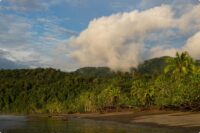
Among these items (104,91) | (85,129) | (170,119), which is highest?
(104,91)

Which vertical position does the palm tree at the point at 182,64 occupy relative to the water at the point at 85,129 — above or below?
above

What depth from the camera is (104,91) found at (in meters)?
Result: 110

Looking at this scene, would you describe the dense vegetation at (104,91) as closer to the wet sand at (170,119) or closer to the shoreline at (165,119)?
the shoreline at (165,119)

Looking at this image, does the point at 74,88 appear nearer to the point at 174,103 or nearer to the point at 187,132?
A: the point at 174,103

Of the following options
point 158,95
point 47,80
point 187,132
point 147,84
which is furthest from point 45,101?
point 187,132

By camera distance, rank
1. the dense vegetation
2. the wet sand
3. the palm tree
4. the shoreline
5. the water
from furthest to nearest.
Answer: the palm tree, the dense vegetation, the wet sand, the shoreline, the water

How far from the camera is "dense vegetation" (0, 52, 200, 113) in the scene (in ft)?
252

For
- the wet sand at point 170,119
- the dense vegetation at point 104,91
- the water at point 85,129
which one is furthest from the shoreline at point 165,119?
the dense vegetation at point 104,91

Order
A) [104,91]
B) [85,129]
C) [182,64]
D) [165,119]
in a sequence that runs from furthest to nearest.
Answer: [104,91] < [182,64] < [165,119] < [85,129]

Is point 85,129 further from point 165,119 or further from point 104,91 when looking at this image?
point 104,91

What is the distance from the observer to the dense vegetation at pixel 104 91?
252 feet

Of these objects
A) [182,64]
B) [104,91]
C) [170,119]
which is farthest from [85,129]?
[104,91]

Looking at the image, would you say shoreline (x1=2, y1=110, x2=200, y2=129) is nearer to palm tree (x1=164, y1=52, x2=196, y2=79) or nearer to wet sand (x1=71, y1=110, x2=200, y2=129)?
wet sand (x1=71, y1=110, x2=200, y2=129)

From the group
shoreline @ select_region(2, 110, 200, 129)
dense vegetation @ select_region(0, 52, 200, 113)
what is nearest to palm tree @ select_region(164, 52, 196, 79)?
dense vegetation @ select_region(0, 52, 200, 113)
